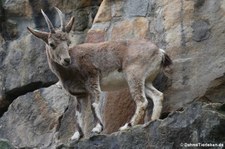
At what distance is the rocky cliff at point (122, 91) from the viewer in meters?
10.4

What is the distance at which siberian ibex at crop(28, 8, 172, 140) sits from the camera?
475 inches

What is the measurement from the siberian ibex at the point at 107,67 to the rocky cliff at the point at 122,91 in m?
0.53

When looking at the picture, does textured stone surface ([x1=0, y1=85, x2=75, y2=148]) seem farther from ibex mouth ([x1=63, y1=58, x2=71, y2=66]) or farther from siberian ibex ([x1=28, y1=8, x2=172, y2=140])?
ibex mouth ([x1=63, y1=58, x2=71, y2=66])

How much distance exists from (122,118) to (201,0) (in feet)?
8.05

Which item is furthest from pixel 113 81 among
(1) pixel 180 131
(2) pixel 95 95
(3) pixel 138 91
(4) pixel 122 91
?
(1) pixel 180 131

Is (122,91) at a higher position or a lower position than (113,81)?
lower

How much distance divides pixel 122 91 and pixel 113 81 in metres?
0.72

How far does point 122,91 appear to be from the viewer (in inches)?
513

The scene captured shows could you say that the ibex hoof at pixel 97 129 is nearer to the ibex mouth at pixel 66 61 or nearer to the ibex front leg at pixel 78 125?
the ibex front leg at pixel 78 125

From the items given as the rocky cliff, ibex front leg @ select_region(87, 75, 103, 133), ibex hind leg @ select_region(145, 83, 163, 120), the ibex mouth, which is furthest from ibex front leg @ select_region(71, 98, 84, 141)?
ibex hind leg @ select_region(145, 83, 163, 120)

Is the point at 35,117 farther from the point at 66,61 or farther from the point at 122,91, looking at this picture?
the point at 66,61

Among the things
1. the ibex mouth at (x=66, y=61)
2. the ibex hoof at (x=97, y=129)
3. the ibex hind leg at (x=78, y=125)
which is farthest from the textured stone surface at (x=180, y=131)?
the ibex mouth at (x=66, y=61)

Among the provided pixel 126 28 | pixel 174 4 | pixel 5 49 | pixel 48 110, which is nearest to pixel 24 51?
pixel 5 49

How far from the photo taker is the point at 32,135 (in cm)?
1419
